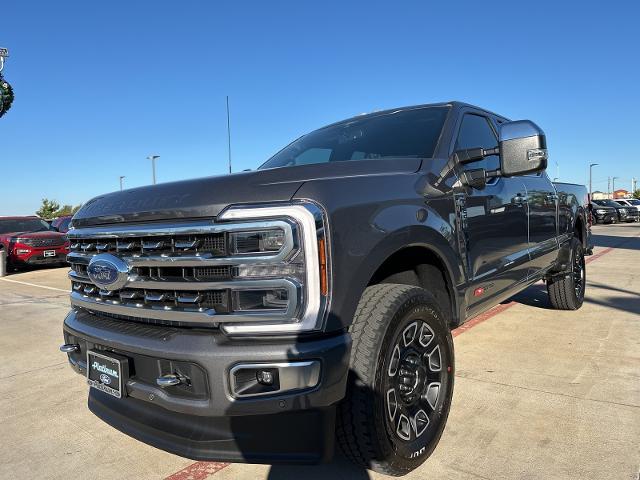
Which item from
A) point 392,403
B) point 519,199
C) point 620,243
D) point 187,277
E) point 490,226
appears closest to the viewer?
point 187,277

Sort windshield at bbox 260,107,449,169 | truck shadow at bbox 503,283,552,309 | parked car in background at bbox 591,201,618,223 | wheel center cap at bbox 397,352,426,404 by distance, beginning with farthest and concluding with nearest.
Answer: parked car in background at bbox 591,201,618,223 < truck shadow at bbox 503,283,552,309 < windshield at bbox 260,107,449,169 < wheel center cap at bbox 397,352,426,404

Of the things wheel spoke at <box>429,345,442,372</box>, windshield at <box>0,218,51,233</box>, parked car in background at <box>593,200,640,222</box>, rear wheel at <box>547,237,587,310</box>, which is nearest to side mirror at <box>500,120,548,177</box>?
wheel spoke at <box>429,345,442,372</box>

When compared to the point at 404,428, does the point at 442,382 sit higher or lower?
higher

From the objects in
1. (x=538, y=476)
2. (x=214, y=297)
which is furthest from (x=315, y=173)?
(x=538, y=476)

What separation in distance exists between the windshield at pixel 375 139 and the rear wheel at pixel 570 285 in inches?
115

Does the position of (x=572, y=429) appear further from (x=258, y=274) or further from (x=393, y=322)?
(x=258, y=274)

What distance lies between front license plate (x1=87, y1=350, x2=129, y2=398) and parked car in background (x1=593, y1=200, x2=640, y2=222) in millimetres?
34241

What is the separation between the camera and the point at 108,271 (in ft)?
7.19

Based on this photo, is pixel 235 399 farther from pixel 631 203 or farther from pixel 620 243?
pixel 631 203

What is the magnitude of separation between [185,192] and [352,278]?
2.67 ft

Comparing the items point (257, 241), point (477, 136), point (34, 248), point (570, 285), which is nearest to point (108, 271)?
point (257, 241)

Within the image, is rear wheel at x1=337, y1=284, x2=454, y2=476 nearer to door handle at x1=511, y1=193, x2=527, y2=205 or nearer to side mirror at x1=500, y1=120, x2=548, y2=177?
side mirror at x1=500, y1=120, x2=548, y2=177

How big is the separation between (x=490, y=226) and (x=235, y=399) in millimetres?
2207

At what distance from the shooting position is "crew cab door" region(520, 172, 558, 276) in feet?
13.5
